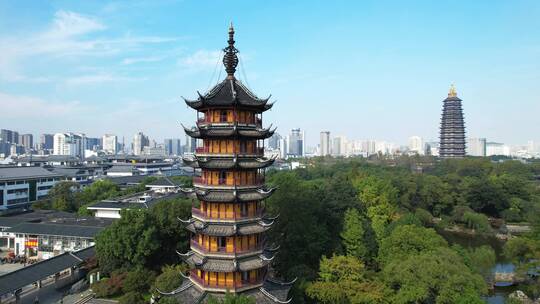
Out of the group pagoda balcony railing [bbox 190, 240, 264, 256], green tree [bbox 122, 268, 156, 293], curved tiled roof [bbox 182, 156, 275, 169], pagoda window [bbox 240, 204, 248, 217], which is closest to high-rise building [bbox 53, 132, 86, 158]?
green tree [bbox 122, 268, 156, 293]

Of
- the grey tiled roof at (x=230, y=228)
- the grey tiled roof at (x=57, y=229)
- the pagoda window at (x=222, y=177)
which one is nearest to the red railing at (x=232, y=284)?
the grey tiled roof at (x=230, y=228)

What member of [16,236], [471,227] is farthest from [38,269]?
[471,227]

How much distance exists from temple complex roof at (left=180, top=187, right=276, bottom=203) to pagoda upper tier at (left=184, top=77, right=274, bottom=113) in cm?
461

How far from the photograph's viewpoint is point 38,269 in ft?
93.6

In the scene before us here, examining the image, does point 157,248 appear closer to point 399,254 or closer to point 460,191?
point 399,254

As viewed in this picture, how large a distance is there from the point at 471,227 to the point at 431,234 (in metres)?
31.7

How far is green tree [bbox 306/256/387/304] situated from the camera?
24.0 metres

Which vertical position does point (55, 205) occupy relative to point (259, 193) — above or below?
below

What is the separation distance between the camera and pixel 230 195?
65.6 feet

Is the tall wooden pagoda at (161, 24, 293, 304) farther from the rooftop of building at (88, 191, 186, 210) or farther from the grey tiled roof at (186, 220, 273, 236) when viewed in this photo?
the rooftop of building at (88, 191, 186, 210)

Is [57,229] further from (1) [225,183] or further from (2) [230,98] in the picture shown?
(2) [230,98]

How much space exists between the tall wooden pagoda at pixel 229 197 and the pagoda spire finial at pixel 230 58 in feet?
0.30

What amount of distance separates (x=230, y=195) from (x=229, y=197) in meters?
0.17

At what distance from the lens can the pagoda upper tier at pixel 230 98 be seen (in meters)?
20.1
